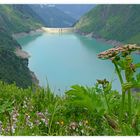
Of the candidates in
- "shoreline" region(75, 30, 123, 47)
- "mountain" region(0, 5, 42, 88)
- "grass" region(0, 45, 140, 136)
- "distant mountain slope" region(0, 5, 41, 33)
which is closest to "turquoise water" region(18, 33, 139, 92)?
"grass" region(0, 45, 140, 136)

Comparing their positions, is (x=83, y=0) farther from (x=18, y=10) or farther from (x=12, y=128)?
(x=18, y=10)

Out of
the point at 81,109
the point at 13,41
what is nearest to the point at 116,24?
the point at 13,41

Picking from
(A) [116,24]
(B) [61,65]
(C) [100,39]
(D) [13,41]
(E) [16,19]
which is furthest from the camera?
(E) [16,19]

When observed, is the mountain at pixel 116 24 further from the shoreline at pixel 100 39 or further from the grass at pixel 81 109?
the grass at pixel 81 109

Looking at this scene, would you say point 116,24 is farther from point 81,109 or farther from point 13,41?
point 81,109

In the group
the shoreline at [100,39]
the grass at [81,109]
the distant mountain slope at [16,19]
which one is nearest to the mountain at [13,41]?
the distant mountain slope at [16,19]
